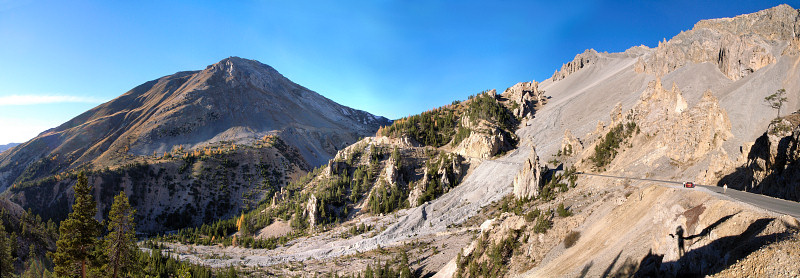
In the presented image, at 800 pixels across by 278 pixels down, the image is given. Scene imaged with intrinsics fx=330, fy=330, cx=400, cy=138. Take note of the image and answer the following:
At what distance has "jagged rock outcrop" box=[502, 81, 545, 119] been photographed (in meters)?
135

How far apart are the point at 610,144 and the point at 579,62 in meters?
153

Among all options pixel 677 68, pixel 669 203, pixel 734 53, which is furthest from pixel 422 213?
pixel 677 68

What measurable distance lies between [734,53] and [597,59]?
113510mm

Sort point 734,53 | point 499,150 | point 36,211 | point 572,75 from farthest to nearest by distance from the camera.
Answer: point 572,75, point 36,211, point 499,150, point 734,53

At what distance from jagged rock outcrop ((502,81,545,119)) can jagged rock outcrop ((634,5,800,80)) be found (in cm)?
4346

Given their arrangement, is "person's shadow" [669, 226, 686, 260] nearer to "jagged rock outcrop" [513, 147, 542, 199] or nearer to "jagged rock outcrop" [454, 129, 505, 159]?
"jagged rock outcrop" [513, 147, 542, 199]

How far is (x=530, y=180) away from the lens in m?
62.2

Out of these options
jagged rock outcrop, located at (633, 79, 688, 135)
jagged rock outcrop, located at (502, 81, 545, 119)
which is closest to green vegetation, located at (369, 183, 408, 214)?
jagged rock outcrop, located at (633, 79, 688, 135)

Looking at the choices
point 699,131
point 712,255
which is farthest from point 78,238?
point 699,131

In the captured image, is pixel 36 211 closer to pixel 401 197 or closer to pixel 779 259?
pixel 401 197

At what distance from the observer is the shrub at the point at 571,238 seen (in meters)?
31.1

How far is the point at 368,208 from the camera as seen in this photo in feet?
314

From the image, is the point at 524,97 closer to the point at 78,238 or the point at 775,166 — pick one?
the point at 775,166

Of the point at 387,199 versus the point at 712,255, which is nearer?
the point at 712,255
